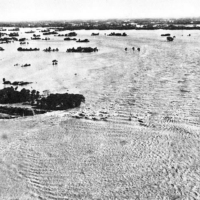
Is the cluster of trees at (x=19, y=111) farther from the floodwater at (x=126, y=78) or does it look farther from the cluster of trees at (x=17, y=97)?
the floodwater at (x=126, y=78)

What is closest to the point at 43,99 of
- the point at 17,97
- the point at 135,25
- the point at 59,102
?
the point at 59,102

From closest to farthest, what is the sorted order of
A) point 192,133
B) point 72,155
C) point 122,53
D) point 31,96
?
1. point 72,155
2. point 192,133
3. point 31,96
4. point 122,53

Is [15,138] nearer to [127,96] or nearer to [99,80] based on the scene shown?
[127,96]

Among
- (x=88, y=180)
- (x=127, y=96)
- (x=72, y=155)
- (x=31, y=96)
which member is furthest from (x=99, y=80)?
(x=88, y=180)

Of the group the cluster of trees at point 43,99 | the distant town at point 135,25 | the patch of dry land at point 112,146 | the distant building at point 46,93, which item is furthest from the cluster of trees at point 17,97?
the distant town at point 135,25

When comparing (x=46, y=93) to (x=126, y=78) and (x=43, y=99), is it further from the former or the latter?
(x=126, y=78)
